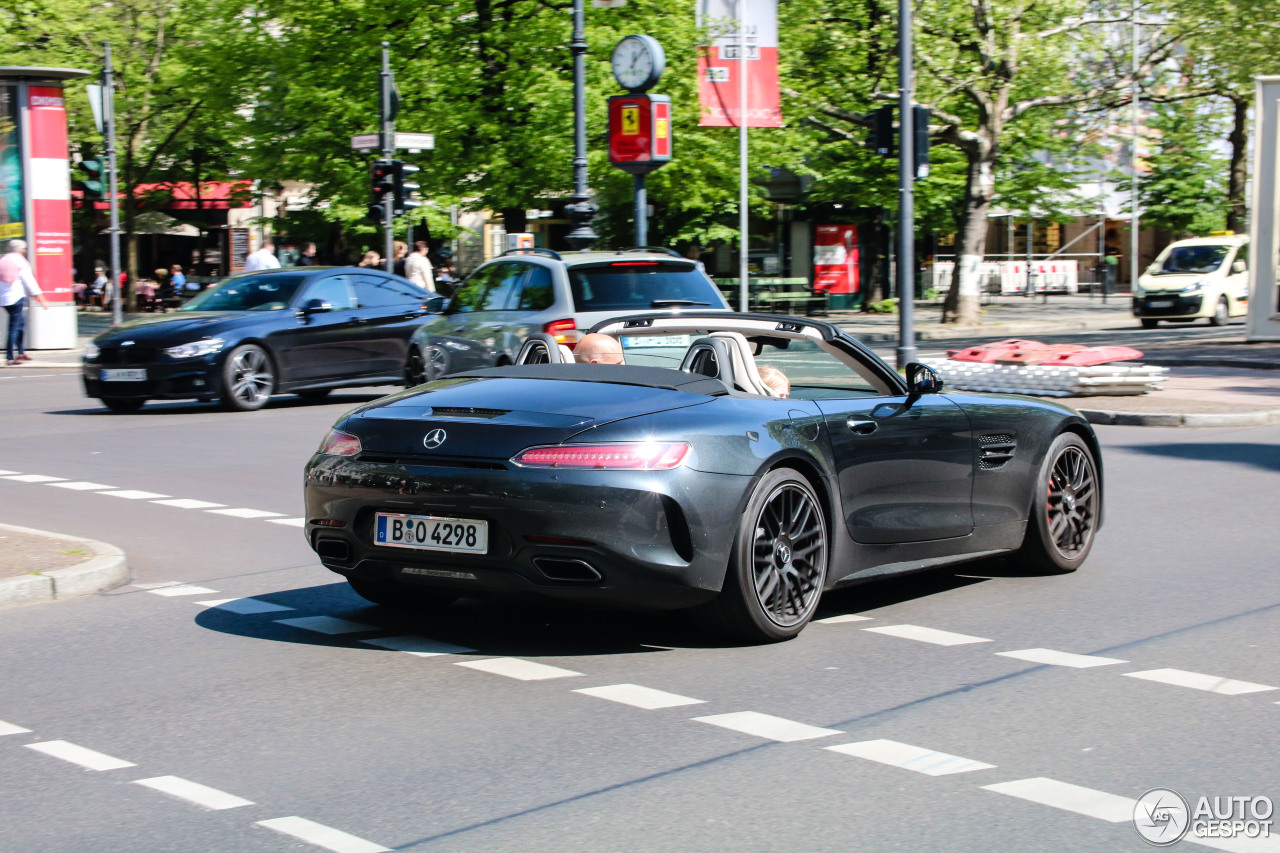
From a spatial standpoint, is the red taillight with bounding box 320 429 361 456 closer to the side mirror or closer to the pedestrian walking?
the side mirror

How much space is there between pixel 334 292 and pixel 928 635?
1336cm

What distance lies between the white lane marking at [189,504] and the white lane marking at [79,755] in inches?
A: 222

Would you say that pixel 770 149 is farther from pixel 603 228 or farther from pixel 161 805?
pixel 161 805

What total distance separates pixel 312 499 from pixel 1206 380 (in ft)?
53.4

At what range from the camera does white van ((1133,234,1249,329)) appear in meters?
34.2

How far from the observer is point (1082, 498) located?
827cm

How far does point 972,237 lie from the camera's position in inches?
1271

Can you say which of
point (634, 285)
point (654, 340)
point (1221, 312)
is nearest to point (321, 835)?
point (654, 340)

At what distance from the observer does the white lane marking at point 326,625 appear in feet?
22.5

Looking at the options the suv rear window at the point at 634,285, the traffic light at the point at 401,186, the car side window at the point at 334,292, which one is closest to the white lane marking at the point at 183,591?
the suv rear window at the point at 634,285

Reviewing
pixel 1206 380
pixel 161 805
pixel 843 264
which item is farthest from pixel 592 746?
pixel 843 264

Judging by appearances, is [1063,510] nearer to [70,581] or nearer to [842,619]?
[842,619]

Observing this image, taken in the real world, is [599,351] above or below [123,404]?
above

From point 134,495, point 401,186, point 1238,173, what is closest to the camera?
point 134,495
